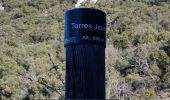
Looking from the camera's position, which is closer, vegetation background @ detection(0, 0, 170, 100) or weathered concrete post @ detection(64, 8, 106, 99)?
weathered concrete post @ detection(64, 8, 106, 99)

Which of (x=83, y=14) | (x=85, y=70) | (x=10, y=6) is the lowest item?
(x=85, y=70)

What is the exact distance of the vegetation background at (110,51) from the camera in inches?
1344

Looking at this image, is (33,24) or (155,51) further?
(33,24)

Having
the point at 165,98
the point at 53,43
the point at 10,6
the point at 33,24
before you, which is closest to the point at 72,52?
the point at 165,98

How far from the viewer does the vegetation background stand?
34.1 meters

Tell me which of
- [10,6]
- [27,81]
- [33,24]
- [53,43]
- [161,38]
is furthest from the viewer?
[10,6]

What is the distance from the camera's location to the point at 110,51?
132 ft

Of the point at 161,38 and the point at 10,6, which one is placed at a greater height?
the point at 10,6

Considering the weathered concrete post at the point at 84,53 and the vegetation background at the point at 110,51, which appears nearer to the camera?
the weathered concrete post at the point at 84,53

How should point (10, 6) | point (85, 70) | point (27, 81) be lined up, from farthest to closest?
point (10, 6)
point (27, 81)
point (85, 70)

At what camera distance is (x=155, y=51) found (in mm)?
37656

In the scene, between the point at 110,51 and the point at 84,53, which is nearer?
the point at 84,53

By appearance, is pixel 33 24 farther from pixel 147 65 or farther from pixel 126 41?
pixel 147 65

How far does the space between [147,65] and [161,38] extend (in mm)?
4796
